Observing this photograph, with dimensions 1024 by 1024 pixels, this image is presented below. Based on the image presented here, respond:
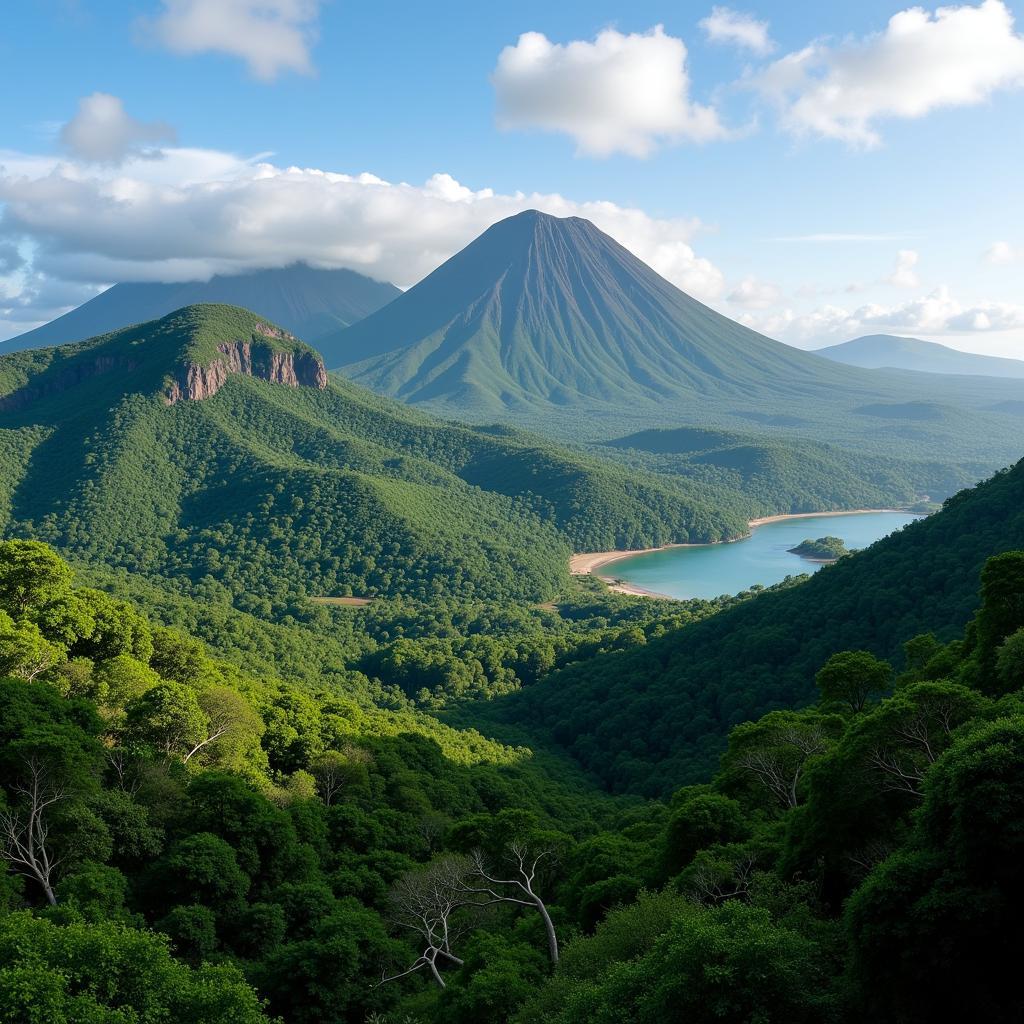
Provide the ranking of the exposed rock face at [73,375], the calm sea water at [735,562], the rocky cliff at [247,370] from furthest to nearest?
the exposed rock face at [73,375] < the rocky cliff at [247,370] < the calm sea water at [735,562]

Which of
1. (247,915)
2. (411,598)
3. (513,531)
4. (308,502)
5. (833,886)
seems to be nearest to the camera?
(833,886)

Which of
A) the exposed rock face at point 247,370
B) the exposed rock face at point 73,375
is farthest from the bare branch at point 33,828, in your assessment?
the exposed rock face at point 73,375

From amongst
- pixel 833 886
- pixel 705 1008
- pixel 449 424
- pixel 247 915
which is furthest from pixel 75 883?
pixel 449 424

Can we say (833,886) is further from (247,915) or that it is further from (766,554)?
(766,554)

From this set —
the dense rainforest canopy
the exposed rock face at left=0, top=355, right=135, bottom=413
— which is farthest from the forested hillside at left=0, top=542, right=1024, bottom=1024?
the exposed rock face at left=0, top=355, right=135, bottom=413

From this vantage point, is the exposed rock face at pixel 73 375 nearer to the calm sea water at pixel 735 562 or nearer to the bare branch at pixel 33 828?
the calm sea water at pixel 735 562
